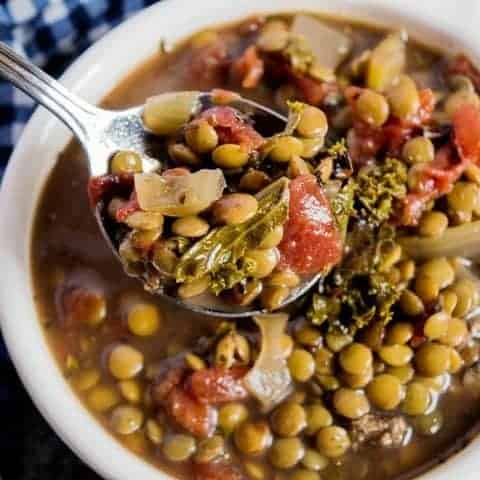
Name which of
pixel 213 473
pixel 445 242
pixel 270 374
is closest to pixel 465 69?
pixel 445 242

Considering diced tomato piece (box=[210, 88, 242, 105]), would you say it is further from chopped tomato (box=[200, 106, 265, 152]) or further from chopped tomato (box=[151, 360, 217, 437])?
chopped tomato (box=[151, 360, 217, 437])

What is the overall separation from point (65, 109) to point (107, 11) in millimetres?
545

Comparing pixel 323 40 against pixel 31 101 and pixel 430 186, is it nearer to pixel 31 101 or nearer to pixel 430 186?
pixel 430 186

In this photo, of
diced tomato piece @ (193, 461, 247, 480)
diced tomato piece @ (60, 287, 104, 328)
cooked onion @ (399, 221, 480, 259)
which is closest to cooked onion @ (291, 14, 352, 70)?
cooked onion @ (399, 221, 480, 259)

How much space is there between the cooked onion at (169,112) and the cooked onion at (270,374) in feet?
1.30

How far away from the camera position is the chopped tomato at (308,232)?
2.12 meters

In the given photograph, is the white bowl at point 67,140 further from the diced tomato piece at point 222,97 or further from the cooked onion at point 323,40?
Answer: the diced tomato piece at point 222,97

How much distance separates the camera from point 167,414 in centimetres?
230

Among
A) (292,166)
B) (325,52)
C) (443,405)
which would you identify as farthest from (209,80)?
(443,405)

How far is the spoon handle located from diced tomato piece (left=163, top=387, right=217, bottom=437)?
0.49 meters

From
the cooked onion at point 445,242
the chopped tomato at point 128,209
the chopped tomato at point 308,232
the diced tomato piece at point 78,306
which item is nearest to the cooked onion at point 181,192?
the chopped tomato at point 128,209

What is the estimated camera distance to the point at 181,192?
2.11 metres

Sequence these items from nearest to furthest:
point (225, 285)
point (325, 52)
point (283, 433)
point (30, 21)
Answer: point (225, 285) < point (283, 433) < point (325, 52) < point (30, 21)

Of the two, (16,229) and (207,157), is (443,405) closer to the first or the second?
(207,157)
